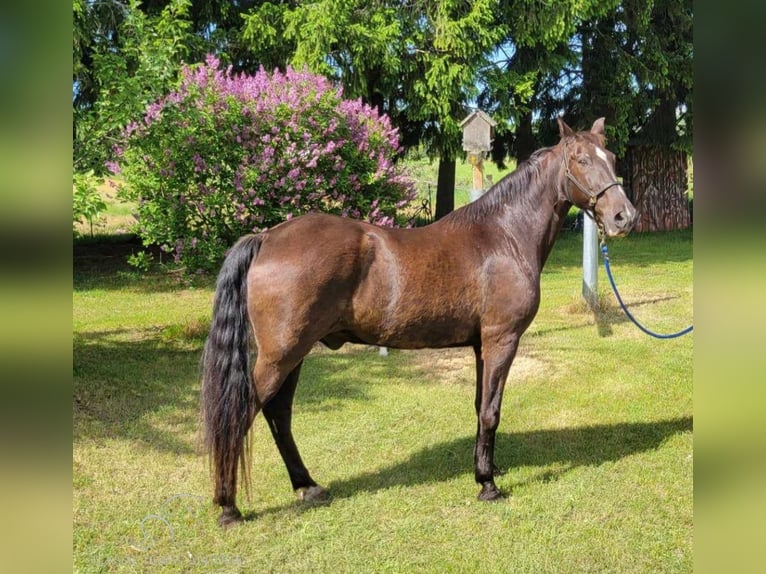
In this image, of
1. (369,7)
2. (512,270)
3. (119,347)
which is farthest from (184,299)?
(512,270)

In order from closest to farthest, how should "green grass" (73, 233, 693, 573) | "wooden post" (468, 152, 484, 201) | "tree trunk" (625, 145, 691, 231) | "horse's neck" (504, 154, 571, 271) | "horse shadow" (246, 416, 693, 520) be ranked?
"green grass" (73, 233, 693, 573) < "horse's neck" (504, 154, 571, 271) < "horse shadow" (246, 416, 693, 520) < "wooden post" (468, 152, 484, 201) < "tree trunk" (625, 145, 691, 231)

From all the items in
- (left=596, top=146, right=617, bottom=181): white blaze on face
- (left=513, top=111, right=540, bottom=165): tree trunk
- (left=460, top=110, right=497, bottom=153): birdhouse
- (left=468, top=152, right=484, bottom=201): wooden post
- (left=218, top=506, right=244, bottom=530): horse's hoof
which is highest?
(left=513, top=111, right=540, bottom=165): tree trunk

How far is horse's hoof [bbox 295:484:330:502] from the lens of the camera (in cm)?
371

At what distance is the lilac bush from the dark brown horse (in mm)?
3214

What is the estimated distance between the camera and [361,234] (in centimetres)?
357

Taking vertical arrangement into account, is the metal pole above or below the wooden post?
below

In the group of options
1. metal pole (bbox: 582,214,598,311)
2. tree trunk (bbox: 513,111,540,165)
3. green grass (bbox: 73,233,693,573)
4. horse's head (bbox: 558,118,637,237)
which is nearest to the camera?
green grass (bbox: 73,233,693,573)

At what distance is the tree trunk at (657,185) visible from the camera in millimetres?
18094

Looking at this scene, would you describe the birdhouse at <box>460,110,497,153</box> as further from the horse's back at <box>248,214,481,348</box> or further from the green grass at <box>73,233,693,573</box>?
the horse's back at <box>248,214,481,348</box>

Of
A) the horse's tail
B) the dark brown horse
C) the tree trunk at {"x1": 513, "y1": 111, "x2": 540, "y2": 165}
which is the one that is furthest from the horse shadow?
the tree trunk at {"x1": 513, "y1": 111, "x2": 540, "y2": 165}

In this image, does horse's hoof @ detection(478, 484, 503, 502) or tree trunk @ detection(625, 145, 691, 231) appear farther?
tree trunk @ detection(625, 145, 691, 231)

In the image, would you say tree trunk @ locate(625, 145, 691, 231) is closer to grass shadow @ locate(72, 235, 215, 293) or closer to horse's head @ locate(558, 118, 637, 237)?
grass shadow @ locate(72, 235, 215, 293)

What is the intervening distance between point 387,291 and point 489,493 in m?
1.42
